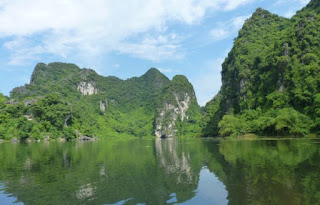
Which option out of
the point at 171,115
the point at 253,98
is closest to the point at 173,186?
the point at 253,98

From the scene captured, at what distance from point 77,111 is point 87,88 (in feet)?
254

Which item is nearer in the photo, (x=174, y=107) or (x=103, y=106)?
(x=174, y=107)

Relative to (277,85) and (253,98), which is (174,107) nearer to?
(253,98)

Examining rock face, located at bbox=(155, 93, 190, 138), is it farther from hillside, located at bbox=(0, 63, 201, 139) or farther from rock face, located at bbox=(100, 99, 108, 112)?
rock face, located at bbox=(100, 99, 108, 112)

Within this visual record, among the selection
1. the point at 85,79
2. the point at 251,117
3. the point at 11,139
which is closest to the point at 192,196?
the point at 251,117

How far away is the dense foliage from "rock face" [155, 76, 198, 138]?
2618 inches

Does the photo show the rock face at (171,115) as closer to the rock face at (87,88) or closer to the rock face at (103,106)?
the rock face at (103,106)

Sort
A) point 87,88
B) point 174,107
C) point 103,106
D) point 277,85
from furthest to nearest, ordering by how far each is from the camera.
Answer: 1. point 103,106
2. point 87,88
3. point 174,107
4. point 277,85

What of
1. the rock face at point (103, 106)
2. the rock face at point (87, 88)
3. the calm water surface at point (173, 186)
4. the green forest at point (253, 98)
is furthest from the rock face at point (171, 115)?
the calm water surface at point (173, 186)

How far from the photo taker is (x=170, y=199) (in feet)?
33.4

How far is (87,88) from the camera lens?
621ft

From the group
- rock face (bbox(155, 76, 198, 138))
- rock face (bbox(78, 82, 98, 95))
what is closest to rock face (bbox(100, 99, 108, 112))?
rock face (bbox(78, 82, 98, 95))

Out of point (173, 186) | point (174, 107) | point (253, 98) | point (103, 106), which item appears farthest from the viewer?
point (103, 106)

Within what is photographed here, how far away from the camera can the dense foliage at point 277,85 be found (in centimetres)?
5334
